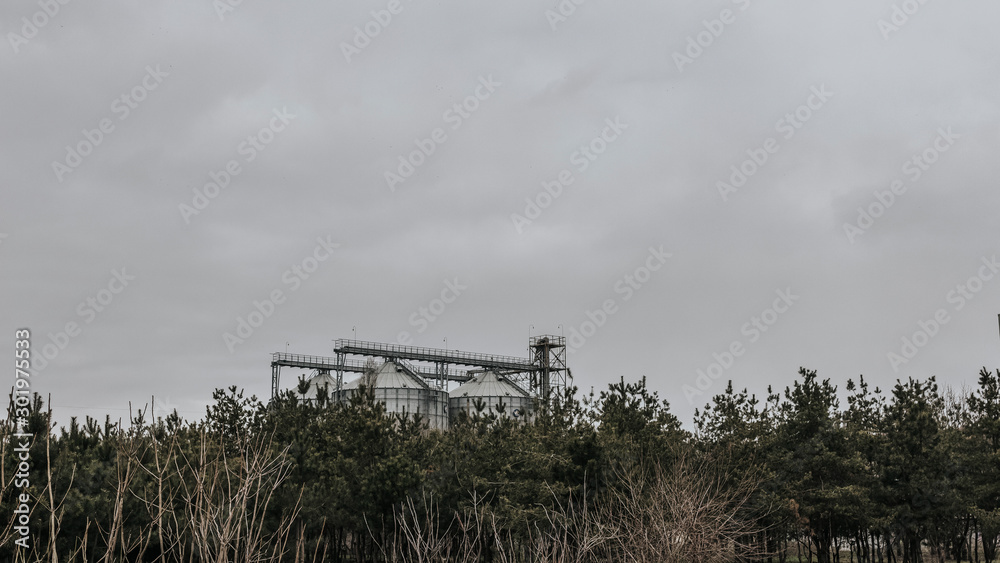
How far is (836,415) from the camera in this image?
32281 mm

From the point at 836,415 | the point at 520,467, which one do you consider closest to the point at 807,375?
the point at 836,415

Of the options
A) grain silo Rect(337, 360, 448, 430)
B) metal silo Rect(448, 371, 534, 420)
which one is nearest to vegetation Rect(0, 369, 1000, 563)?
grain silo Rect(337, 360, 448, 430)

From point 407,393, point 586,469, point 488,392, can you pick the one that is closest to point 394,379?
point 407,393

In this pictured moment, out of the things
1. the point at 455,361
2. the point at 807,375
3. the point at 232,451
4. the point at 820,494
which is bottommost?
the point at 820,494

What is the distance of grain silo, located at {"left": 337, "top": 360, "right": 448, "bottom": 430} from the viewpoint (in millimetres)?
60750

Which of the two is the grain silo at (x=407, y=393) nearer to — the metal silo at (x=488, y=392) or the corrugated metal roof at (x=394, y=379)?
the corrugated metal roof at (x=394, y=379)

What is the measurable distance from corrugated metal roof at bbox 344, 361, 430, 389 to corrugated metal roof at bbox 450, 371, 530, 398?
3.42 metres

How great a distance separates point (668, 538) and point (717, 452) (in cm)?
1425

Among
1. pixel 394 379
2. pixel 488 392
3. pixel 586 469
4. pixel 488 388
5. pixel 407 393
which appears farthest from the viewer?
pixel 488 388

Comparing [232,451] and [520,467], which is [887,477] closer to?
[520,467]

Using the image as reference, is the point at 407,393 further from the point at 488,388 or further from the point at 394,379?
the point at 488,388

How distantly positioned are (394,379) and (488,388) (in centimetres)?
754

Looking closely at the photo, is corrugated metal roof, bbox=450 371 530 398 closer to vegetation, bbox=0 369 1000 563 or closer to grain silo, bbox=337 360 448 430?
grain silo, bbox=337 360 448 430

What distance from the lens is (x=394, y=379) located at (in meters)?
62.5
